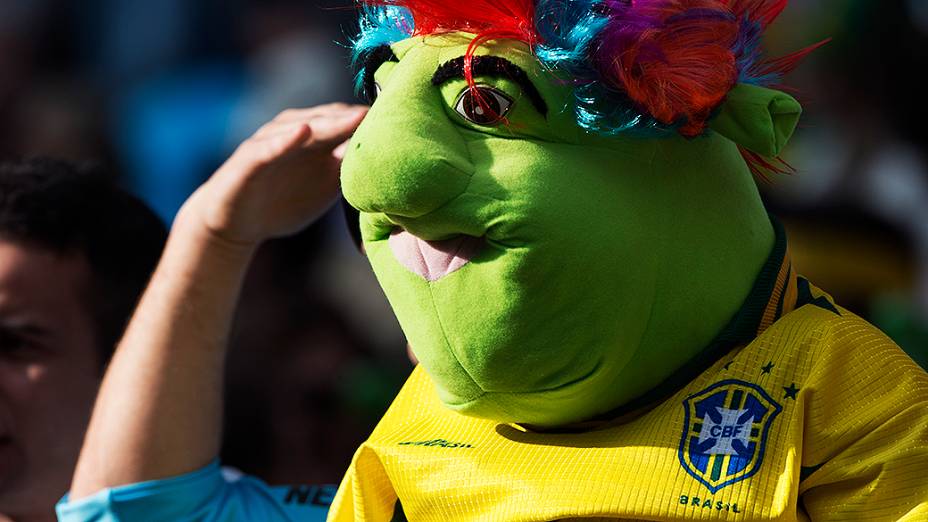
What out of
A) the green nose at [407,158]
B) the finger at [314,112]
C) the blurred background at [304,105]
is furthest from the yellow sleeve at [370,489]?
the blurred background at [304,105]

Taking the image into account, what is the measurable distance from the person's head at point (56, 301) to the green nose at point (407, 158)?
3.22ft

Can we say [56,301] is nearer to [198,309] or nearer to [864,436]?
[198,309]

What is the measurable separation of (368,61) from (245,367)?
238cm

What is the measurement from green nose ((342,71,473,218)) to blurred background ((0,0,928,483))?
1.34 metres

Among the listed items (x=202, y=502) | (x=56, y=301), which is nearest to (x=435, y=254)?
(x=202, y=502)

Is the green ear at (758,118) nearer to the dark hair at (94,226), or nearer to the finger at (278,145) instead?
the finger at (278,145)

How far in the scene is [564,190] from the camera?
3.94ft

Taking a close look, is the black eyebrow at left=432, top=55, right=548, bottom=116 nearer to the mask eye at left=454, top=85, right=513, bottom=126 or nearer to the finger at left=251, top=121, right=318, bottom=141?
the mask eye at left=454, top=85, right=513, bottom=126

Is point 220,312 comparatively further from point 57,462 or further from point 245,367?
point 245,367

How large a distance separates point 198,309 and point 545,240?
0.77 metres

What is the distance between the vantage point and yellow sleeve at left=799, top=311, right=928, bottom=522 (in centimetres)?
116

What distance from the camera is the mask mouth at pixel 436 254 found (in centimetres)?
122

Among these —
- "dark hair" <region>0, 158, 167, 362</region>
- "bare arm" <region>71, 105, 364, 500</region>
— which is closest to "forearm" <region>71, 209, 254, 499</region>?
"bare arm" <region>71, 105, 364, 500</region>

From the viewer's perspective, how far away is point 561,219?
1190mm
